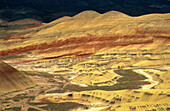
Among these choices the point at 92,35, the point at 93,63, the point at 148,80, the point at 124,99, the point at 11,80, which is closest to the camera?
the point at 124,99

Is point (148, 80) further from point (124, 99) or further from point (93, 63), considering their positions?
point (93, 63)

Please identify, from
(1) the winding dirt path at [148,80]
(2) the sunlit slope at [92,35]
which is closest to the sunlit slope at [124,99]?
(1) the winding dirt path at [148,80]

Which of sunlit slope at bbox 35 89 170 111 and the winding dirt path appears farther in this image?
the winding dirt path

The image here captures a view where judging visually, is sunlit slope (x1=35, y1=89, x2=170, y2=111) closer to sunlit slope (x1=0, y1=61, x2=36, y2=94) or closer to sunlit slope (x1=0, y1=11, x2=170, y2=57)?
sunlit slope (x1=0, y1=61, x2=36, y2=94)

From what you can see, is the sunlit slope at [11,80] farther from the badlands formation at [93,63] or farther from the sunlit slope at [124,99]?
the sunlit slope at [124,99]

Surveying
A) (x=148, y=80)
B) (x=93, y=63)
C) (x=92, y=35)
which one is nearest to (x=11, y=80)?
(x=148, y=80)

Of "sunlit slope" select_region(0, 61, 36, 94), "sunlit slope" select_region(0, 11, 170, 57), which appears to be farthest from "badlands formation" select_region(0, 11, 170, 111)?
"sunlit slope" select_region(0, 61, 36, 94)
